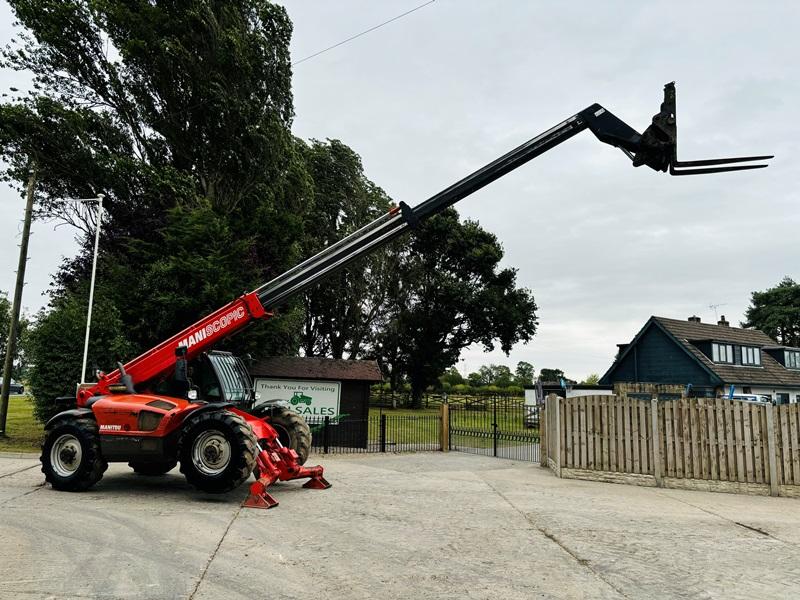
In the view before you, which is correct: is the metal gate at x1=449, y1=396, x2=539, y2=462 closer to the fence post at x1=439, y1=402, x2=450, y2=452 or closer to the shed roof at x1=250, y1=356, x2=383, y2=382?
the fence post at x1=439, y1=402, x2=450, y2=452

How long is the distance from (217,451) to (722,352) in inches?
1393

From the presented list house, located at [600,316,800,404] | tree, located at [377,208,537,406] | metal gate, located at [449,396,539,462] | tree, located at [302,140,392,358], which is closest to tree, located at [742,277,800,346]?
house, located at [600,316,800,404]

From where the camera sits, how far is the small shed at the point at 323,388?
19.3 meters

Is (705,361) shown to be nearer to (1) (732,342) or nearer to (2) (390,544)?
(1) (732,342)

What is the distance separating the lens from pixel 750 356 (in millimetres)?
37719

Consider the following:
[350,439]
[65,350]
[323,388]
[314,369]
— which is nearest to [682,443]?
[350,439]

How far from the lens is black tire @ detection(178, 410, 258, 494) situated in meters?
8.48

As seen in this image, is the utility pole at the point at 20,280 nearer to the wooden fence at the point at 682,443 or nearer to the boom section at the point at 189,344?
the boom section at the point at 189,344

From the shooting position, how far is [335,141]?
125ft

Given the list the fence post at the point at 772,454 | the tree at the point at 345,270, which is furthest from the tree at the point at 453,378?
the fence post at the point at 772,454

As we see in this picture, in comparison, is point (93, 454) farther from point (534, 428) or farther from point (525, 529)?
point (534, 428)

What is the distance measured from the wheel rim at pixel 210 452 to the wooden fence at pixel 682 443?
7562 mm


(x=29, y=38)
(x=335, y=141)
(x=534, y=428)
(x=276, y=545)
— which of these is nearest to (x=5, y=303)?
(x=335, y=141)

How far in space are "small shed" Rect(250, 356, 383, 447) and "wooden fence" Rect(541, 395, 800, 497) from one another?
26.7ft
